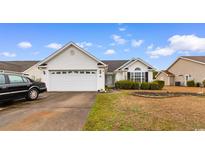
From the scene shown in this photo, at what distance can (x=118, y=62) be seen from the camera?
32.5m

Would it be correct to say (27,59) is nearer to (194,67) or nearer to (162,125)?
(194,67)

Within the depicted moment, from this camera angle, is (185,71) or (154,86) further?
(185,71)

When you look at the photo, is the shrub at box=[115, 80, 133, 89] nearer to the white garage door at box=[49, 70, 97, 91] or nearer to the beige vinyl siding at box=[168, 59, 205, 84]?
the white garage door at box=[49, 70, 97, 91]

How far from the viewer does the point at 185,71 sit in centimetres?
3934

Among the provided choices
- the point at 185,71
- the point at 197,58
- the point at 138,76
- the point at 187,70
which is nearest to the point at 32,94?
the point at 138,76

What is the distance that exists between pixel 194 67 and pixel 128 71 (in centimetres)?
1565

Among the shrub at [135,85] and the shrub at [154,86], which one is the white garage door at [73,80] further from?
the shrub at [154,86]

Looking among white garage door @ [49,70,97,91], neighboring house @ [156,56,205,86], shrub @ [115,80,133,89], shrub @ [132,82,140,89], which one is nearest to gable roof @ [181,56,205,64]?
neighboring house @ [156,56,205,86]

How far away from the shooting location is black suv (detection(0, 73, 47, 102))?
11.4 m

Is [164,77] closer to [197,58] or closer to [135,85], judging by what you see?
[197,58]

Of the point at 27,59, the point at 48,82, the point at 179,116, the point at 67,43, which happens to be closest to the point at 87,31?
the point at 67,43

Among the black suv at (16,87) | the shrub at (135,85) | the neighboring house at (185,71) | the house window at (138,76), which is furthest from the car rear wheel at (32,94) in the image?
the neighboring house at (185,71)

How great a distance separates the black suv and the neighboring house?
2947 centimetres

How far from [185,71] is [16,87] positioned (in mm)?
33657
